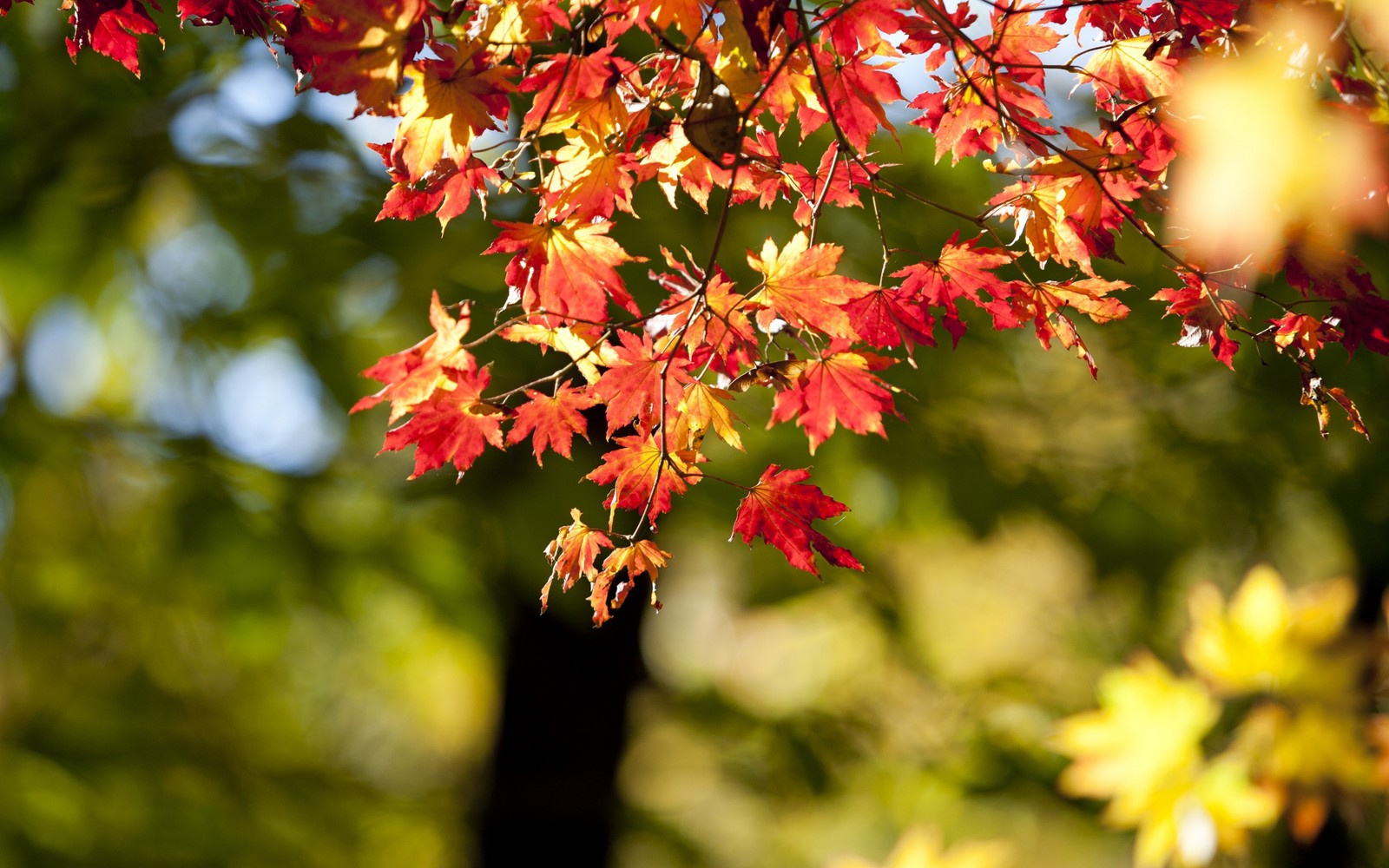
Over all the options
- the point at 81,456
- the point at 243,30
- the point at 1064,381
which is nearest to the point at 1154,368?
the point at 1064,381

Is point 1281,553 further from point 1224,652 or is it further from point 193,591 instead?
point 193,591

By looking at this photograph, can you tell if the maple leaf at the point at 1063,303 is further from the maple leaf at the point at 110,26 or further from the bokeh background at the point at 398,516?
the bokeh background at the point at 398,516

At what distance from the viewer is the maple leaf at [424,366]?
1.03m

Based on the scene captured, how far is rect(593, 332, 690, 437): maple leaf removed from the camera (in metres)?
1.10

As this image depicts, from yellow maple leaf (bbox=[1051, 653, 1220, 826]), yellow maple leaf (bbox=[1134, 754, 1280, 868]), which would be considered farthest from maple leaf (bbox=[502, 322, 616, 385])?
yellow maple leaf (bbox=[1134, 754, 1280, 868])

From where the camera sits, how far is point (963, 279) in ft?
4.02

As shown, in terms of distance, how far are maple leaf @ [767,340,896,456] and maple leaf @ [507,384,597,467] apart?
0.28m

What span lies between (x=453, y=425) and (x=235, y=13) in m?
0.69

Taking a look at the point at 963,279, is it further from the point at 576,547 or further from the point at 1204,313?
the point at 576,547

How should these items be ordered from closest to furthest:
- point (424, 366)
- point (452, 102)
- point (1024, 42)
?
1. point (452, 102)
2. point (424, 366)
3. point (1024, 42)

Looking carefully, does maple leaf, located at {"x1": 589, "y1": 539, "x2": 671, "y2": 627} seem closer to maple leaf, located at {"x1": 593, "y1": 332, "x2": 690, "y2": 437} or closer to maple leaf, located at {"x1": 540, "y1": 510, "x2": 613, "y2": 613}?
maple leaf, located at {"x1": 540, "y1": 510, "x2": 613, "y2": 613}

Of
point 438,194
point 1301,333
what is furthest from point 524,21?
point 1301,333

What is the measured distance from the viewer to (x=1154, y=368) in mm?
3949

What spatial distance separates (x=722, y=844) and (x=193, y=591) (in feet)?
14.4
